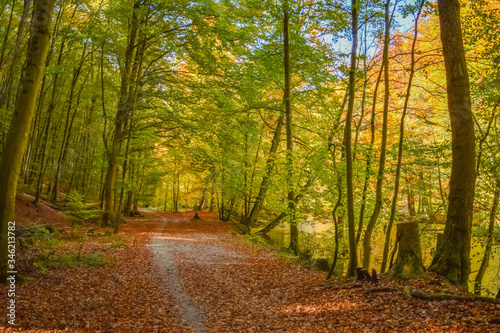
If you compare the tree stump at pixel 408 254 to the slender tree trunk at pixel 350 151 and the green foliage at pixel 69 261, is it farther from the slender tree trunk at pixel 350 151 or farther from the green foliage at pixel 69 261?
the green foliage at pixel 69 261

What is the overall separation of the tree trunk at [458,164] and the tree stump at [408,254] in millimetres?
415

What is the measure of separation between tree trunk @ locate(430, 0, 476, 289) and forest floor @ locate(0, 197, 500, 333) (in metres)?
0.71

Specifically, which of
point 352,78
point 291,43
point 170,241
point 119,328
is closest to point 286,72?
point 291,43

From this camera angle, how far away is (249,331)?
5.99 metres

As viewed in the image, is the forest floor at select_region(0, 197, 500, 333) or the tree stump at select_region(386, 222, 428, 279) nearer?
the forest floor at select_region(0, 197, 500, 333)

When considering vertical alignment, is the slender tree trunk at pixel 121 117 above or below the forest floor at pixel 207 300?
above

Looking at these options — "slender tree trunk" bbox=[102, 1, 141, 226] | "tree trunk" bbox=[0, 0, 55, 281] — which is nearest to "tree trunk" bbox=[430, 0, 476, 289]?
"tree trunk" bbox=[0, 0, 55, 281]

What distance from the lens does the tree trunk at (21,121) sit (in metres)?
6.24

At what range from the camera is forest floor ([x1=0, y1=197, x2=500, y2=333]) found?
5.36m

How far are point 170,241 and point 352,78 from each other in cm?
1138

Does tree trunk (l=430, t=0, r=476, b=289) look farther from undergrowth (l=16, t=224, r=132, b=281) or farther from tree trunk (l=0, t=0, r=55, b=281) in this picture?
undergrowth (l=16, t=224, r=132, b=281)

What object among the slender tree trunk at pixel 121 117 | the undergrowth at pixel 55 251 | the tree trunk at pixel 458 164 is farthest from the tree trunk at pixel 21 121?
the slender tree trunk at pixel 121 117

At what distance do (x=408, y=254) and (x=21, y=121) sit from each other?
8308 millimetres

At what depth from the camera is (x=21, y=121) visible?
21.3 feet
